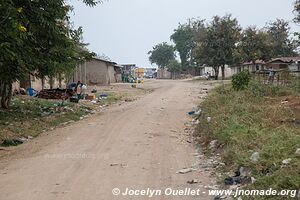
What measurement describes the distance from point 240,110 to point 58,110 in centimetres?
884

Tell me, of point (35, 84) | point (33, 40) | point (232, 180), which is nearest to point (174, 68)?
point (35, 84)

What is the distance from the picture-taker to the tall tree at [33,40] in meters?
11.1

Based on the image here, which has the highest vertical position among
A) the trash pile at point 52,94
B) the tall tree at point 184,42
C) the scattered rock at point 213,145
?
the tall tree at point 184,42

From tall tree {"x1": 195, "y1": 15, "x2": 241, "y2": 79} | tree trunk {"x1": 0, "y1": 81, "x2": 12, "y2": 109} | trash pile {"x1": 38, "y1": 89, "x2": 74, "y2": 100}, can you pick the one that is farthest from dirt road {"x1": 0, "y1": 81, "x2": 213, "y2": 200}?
tall tree {"x1": 195, "y1": 15, "x2": 241, "y2": 79}

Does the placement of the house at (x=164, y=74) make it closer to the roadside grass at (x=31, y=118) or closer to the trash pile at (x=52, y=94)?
the trash pile at (x=52, y=94)

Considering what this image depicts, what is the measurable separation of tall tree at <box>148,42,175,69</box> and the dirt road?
324ft

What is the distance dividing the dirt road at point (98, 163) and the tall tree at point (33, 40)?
2.65 meters

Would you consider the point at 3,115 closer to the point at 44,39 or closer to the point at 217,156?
the point at 44,39

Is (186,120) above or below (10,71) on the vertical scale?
below

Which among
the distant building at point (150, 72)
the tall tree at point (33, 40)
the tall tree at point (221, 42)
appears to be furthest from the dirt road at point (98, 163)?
the distant building at point (150, 72)

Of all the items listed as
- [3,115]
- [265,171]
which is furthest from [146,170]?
[3,115]

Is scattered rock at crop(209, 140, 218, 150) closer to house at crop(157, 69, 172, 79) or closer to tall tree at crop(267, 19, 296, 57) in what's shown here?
tall tree at crop(267, 19, 296, 57)

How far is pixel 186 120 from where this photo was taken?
50.0 feet

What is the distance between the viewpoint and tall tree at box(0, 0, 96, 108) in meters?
11.1
